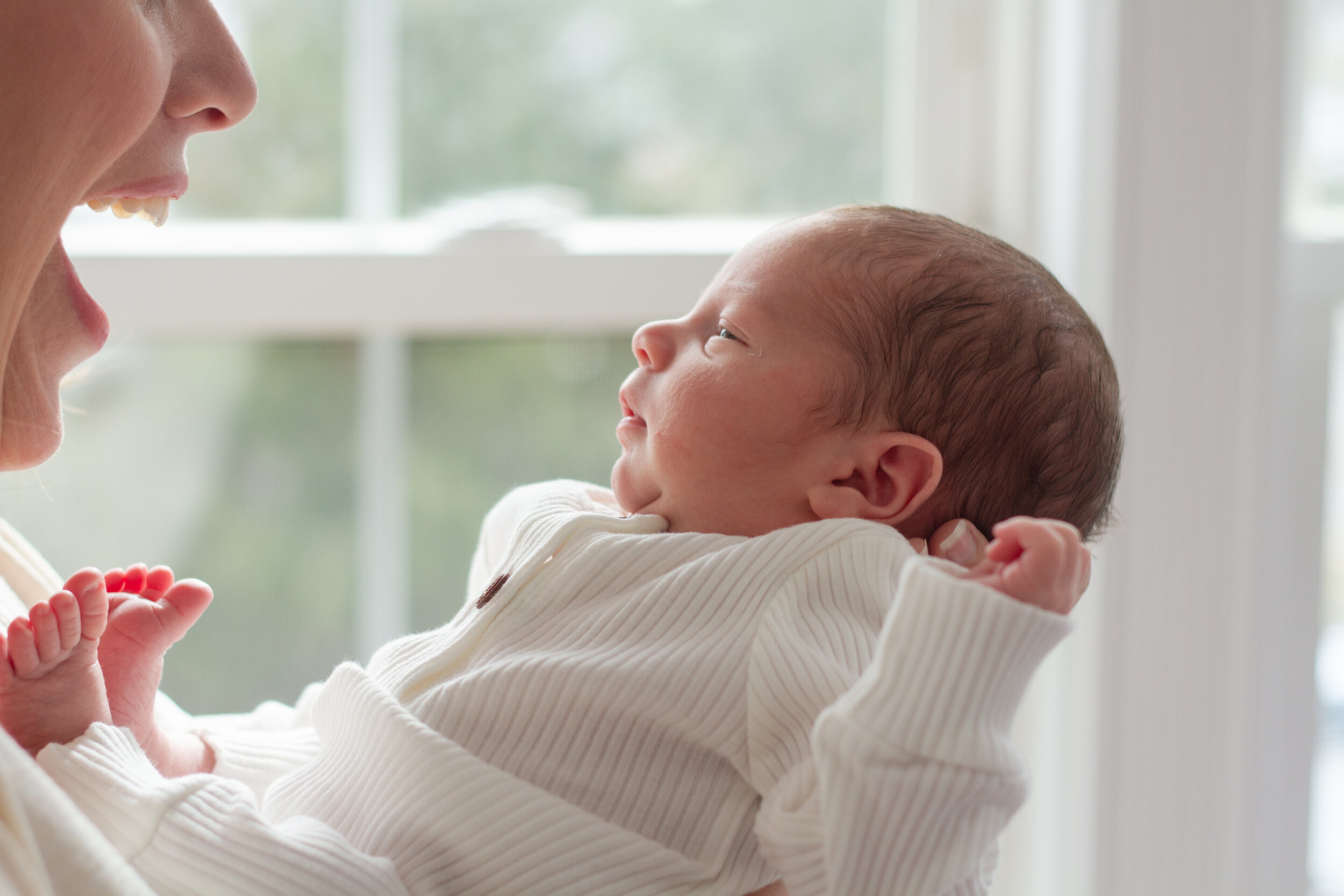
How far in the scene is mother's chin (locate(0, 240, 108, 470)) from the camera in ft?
2.57

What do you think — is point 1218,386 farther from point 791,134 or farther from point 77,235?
point 77,235

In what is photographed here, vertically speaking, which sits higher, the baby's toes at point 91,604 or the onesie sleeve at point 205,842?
the baby's toes at point 91,604

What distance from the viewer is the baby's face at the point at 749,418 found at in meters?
0.87

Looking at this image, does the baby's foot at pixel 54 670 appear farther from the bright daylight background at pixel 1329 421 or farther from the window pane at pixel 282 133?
the bright daylight background at pixel 1329 421

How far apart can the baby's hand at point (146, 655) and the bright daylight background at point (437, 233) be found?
954mm

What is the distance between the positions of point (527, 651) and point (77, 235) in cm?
138

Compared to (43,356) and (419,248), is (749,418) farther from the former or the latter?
(419,248)

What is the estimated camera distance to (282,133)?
184cm

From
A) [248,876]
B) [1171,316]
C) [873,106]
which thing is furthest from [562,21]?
[248,876]

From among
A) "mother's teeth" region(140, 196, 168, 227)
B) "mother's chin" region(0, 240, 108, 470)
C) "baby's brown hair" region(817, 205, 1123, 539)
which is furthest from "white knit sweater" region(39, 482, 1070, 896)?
"mother's teeth" region(140, 196, 168, 227)

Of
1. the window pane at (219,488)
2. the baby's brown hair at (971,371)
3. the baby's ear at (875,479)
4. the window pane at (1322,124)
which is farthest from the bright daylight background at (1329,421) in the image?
the window pane at (219,488)

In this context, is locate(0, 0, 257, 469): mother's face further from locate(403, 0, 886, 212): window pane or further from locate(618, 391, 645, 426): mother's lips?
locate(403, 0, 886, 212): window pane

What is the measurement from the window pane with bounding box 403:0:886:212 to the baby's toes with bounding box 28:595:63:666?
1253mm

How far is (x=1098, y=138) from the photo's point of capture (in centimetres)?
158
